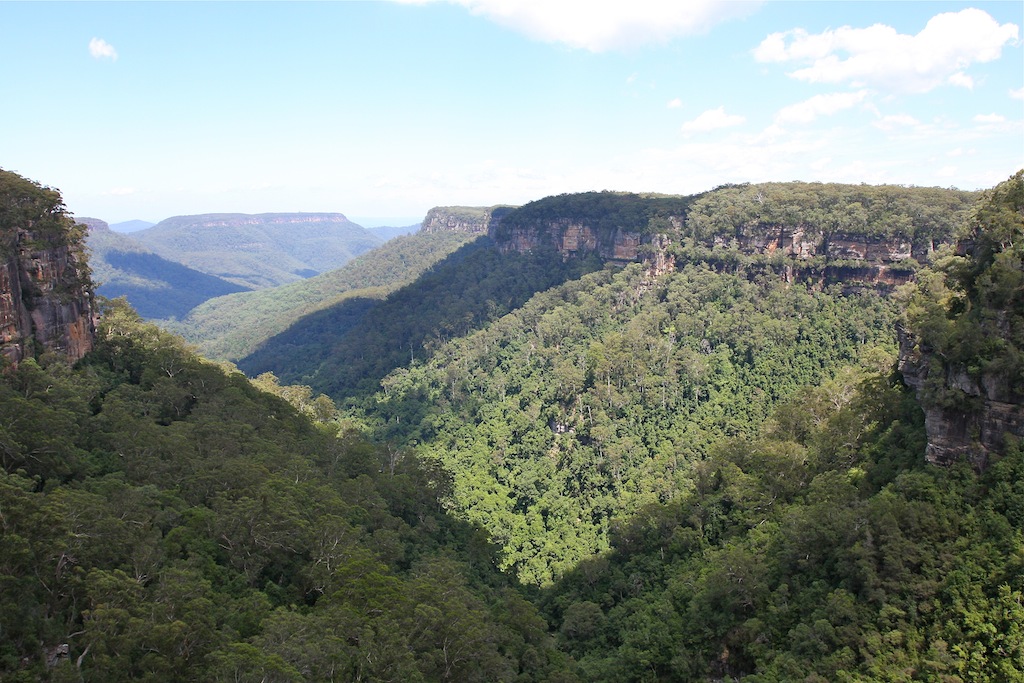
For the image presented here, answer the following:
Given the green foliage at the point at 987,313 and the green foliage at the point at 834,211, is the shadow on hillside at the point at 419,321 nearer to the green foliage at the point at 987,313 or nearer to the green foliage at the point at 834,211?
the green foliage at the point at 834,211

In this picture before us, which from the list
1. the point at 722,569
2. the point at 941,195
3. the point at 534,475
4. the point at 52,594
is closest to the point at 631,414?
the point at 534,475

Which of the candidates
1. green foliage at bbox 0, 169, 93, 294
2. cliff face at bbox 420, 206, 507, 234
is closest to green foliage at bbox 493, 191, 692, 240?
cliff face at bbox 420, 206, 507, 234

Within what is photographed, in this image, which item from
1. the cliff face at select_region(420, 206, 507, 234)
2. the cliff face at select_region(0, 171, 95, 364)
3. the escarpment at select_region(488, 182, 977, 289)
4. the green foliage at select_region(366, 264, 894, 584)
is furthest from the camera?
the cliff face at select_region(420, 206, 507, 234)

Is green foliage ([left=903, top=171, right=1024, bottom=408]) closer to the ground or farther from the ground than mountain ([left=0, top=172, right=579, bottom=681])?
farther from the ground

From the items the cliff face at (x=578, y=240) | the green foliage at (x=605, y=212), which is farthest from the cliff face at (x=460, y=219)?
the cliff face at (x=578, y=240)

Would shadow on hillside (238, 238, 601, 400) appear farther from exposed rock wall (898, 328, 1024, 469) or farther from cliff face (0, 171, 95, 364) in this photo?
exposed rock wall (898, 328, 1024, 469)

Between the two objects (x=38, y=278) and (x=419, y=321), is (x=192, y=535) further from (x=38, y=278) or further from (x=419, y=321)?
(x=419, y=321)
